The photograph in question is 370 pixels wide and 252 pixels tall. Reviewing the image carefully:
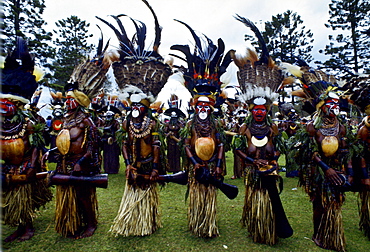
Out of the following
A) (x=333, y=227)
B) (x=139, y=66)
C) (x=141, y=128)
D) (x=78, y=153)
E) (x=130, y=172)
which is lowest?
(x=333, y=227)

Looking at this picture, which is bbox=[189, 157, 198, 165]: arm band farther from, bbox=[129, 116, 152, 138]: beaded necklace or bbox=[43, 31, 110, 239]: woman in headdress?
bbox=[43, 31, 110, 239]: woman in headdress

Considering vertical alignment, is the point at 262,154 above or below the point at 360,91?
below

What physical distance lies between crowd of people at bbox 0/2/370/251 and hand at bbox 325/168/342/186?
14 mm

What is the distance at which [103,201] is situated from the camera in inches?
217

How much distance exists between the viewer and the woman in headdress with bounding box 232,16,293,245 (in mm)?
3486

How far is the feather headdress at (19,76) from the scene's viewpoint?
3.56 m

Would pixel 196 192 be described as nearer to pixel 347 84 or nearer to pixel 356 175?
pixel 356 175

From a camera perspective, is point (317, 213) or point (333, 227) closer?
point (333, 227)

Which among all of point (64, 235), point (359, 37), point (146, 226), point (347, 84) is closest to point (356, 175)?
point (347, 84)

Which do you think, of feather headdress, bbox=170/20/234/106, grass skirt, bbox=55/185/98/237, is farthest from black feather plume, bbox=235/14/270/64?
grass skirt, bbox=55/185/98/237

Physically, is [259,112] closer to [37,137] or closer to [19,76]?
[37,137]

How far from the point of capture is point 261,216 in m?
3.53

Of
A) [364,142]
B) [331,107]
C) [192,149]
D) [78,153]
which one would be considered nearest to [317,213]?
[364,142]

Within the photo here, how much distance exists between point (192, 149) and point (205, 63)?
1433 millimetres
